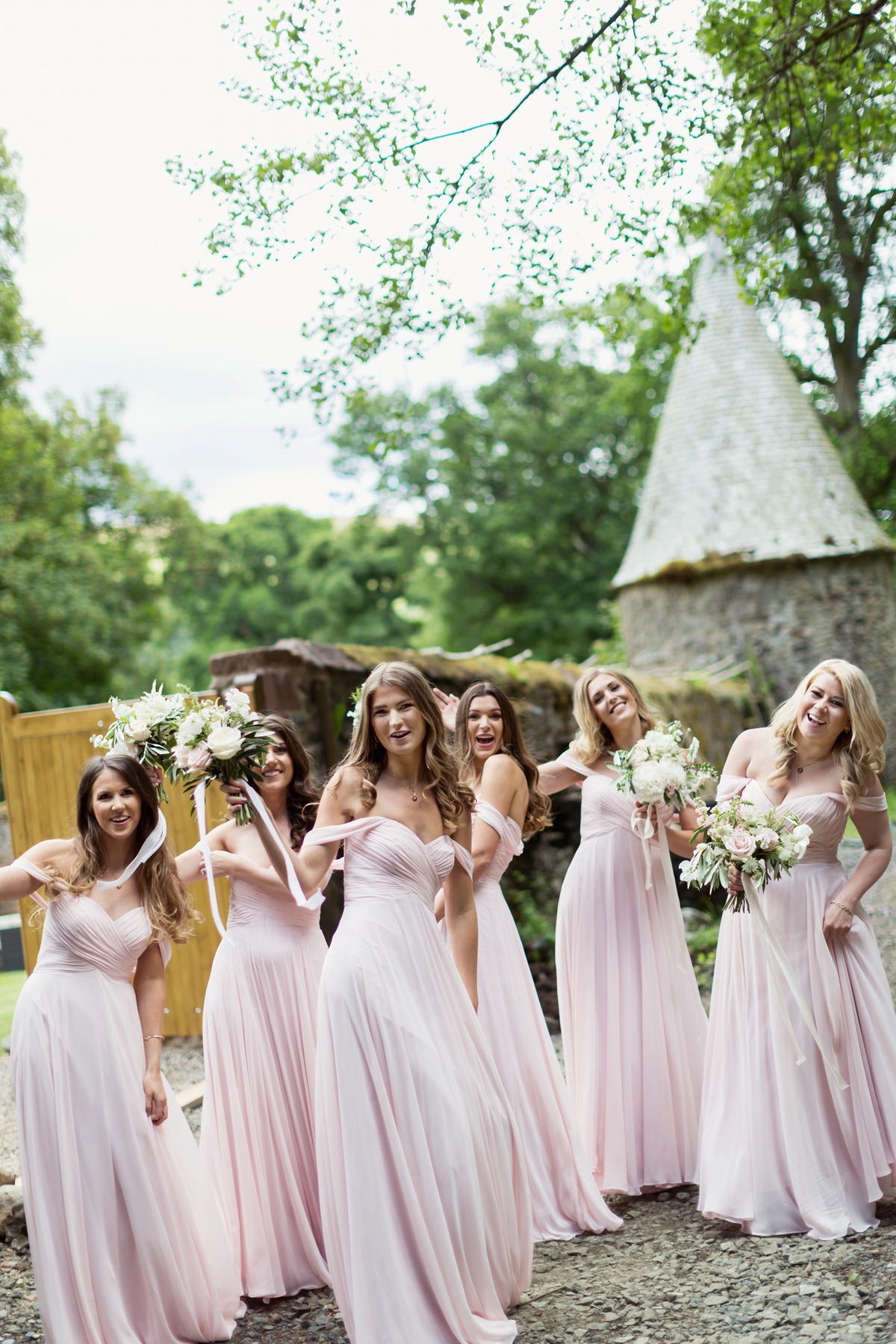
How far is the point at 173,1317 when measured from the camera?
3771mm

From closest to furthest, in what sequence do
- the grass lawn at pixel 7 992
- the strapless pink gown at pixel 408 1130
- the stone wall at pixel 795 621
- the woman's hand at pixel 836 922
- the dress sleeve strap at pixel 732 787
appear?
the strapless pink gown at pixel 408 1130 < the woman's hand at pixel 836 922 < the dress sleeve strap at pixel 732 787 < the grass lawn at pixel 7 992 < the stone wall at pixel 795 621

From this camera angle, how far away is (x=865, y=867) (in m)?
4.73

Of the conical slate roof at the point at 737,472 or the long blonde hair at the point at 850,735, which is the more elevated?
the conical slate roof at the point at 737,472

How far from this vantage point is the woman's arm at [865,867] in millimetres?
4602

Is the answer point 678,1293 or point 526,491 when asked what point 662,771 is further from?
point 526,491

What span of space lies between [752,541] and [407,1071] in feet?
53.4

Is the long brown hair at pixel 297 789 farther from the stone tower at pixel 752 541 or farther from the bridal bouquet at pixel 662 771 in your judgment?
the stone tower at pixel 752 541

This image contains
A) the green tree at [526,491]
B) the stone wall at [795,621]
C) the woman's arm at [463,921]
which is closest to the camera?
the woman's arm at [463,921]

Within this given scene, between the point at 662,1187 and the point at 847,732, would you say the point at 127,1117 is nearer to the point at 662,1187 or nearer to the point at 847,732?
the point at 662,1187

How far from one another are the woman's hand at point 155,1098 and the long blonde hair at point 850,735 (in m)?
2.69

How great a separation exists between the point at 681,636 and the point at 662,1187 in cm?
1465

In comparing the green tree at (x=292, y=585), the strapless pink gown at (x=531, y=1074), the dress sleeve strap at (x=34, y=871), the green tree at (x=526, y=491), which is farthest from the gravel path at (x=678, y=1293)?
the green tree at (x=292, y=585)

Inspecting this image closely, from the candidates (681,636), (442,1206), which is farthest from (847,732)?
(681,636)

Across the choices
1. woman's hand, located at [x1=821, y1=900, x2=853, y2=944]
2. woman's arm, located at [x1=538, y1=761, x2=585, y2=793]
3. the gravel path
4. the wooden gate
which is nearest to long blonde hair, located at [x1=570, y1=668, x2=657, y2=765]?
woman's arm, located at [x1=538, y1=761, x2=585, y2=793]
